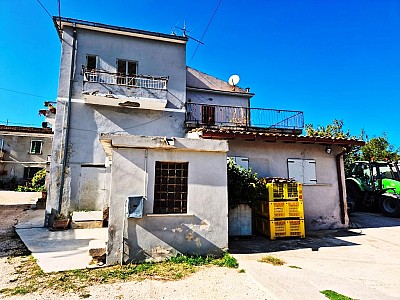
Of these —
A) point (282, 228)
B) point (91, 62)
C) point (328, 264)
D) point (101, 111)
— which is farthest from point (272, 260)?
point (91, 62)

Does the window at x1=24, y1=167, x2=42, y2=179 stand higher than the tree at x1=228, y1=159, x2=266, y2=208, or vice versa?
the window at x1=24, y1=167, x2=42, y2=179

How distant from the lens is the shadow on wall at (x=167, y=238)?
5.50 meters

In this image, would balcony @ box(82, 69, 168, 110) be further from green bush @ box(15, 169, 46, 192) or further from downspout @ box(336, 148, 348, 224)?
green bush @ box(15, 169, 46, 192)

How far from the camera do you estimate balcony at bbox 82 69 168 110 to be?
40.1 ft

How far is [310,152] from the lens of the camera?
1054cm

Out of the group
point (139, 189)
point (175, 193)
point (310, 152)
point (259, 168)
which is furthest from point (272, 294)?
point (310, 152)

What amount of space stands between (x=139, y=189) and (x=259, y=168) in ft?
18.5

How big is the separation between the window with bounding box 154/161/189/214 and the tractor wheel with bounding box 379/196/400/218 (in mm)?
12945

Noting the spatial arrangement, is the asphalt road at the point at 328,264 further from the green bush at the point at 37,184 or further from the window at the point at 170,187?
the green bush at the point at 37,184

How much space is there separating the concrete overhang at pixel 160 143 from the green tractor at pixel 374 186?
1132 centimetres

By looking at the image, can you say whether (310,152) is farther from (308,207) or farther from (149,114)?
(149,114)

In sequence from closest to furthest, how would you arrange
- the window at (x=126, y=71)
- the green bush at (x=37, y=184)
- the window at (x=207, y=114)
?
the window at (x=126, y=71) → the window at (x=207, y=114) → the green bush at (x=37, y=184)

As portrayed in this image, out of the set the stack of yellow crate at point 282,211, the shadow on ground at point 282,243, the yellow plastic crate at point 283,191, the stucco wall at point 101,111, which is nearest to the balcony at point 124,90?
the stucco wall at point 101,111

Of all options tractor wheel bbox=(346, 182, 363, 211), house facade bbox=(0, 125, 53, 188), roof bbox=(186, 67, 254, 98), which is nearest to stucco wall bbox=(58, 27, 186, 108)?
roof bbox=(186, 67, 254, 98)
